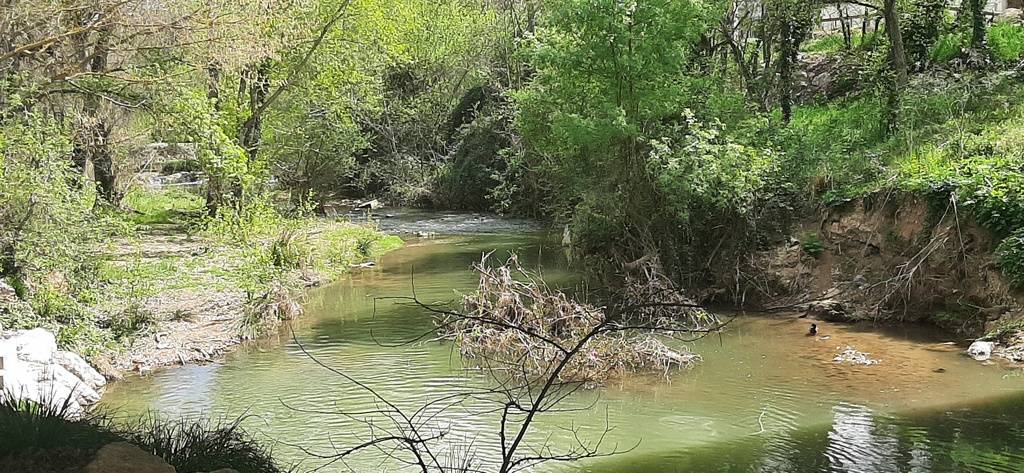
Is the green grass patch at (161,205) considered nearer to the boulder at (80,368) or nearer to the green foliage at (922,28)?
the boulder at (80,368)

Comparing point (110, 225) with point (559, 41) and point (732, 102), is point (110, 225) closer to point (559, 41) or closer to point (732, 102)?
point (559, 41)

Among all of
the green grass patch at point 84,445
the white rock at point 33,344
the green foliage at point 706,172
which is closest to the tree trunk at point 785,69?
the green foliage at point 706,172

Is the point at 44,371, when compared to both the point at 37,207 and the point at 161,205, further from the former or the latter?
the point at 161,205

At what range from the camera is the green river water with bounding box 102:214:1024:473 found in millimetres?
8094

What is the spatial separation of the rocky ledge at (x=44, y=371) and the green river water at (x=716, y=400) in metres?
0.38

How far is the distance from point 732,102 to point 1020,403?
7.89 m

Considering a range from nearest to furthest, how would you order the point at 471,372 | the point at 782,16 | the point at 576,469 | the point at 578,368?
the point at 576,469, the point at 578,368, the point at 471,372, the point at 782,16

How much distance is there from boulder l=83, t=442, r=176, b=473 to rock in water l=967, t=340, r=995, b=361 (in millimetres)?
9938

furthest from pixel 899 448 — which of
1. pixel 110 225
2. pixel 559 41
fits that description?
pixel 110 225

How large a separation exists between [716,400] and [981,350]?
12.1ft

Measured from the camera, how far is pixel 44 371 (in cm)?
896

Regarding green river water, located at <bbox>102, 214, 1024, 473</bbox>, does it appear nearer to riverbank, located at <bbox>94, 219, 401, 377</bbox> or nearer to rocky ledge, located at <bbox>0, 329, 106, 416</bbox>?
rocky ledge, located at <bbox>0, 329, 106, 416</bbox>

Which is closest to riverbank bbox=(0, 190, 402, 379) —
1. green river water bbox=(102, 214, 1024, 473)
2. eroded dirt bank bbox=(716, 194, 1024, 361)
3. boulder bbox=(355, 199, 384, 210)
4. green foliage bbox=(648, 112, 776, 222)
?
green river water bbox=(102, 214, 1024, 473)

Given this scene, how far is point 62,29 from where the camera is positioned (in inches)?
584
